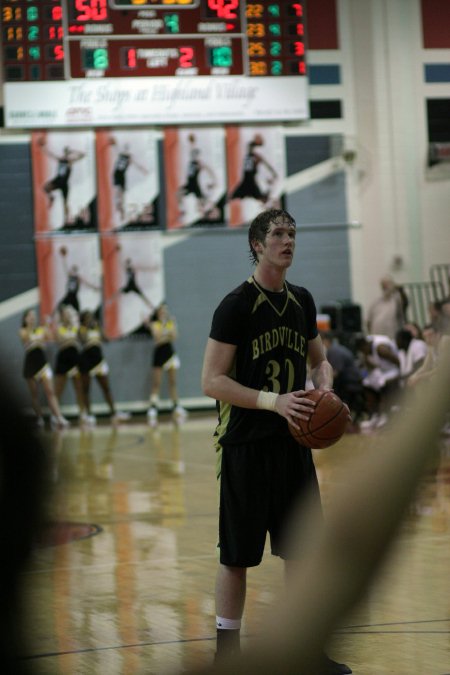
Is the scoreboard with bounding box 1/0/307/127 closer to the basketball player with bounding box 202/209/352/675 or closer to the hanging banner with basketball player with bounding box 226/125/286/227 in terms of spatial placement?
the hanging banner with basketball player with bounding box 226/125/286/227

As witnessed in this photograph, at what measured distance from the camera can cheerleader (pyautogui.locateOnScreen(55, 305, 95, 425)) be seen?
16781mm

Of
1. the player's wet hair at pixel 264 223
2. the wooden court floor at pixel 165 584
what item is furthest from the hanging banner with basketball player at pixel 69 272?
the player's wet hair at pixel 264 223

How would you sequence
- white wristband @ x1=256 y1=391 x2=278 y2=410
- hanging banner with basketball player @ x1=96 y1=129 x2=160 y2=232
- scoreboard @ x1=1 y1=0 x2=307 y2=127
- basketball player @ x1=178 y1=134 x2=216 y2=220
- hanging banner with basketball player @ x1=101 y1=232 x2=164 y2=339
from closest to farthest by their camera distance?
white wristband @ x1=256 y1=391 x2=278 y2=410 < scoreboard @ x1=1 y1=0 x2=307 y2=127 < hanging banner with basketball player @ x1=101 y1=232 x2=164 y2=339 < hanging banner with basketball player @ x1=96 y1=129 x2=160 y2=232 < basketball player @ x1=178 y1=134 x2=216 y2=220

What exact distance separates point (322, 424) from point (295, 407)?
11 centimetres

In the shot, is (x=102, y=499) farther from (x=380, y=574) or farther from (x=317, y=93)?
(x=317, y=93)

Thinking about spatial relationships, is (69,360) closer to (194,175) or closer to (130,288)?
(130,288)

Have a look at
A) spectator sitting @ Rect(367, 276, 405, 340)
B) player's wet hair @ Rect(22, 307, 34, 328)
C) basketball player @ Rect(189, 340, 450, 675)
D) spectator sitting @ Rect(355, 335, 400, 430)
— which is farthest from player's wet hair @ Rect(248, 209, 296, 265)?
player's wet hair @ Rect(22, 307, 34, 328)

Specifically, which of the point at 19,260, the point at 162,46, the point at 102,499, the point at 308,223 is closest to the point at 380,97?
the point at 308,223

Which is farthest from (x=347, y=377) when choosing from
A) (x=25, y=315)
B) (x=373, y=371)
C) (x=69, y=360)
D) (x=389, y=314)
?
(x=25, y=315)

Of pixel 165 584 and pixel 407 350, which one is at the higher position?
pixel 407 350

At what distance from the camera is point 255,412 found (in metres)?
3.77

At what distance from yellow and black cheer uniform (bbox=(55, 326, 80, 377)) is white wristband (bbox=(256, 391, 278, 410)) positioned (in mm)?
13404

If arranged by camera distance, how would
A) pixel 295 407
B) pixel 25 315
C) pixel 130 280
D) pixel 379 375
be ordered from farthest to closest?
pixel 130 280 → pixel 25 315 → pixel 379 375 → pixel 295 407

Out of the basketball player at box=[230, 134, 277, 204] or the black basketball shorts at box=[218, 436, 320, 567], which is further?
the basketball player at box=[230, 134, 277, 204]
